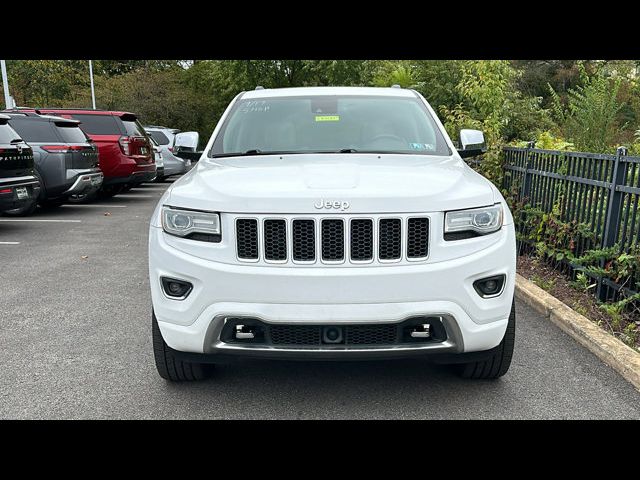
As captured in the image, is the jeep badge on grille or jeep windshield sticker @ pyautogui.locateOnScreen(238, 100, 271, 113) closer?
the jeep badge on grille

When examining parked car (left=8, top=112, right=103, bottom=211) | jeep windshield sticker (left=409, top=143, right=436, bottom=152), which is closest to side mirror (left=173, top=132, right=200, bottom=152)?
jeep windshield sticker (left=409, top=143, right=436, bottom=152)

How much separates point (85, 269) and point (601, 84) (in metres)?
7.46

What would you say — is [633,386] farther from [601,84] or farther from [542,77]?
[542,77]

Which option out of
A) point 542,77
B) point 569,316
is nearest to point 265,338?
point 569,316

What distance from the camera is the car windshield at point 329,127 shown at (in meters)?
4.28

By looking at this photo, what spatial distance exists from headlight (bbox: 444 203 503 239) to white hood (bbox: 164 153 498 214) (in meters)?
0.04

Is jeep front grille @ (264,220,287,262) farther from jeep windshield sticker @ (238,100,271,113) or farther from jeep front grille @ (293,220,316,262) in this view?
jeep windshield sticker @ (238,100,271,113)

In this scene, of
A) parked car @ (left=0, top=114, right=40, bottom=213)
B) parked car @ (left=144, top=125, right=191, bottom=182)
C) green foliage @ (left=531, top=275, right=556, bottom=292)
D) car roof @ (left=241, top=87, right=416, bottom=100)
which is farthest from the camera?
parked car @ (left=144, top=125, right=191, bottom=182)

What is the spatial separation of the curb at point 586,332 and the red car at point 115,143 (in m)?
10.2

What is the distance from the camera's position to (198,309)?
299cm

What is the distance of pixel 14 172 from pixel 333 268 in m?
7.50

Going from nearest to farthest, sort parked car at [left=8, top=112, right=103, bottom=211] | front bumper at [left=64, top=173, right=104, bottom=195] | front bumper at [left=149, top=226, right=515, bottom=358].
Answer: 1. front bumper at [left=149, top=226, right=515, bottom=358]
2. parked car at [left=8, top=112, right=103, bottom=211]
3. front bumper at [left=64, top=173, right=104, bottom=195]

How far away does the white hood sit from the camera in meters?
2.97

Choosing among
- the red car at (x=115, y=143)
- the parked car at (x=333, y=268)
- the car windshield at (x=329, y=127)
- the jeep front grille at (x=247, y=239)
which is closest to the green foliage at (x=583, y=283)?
the car windshield at (x=329, y=127)
